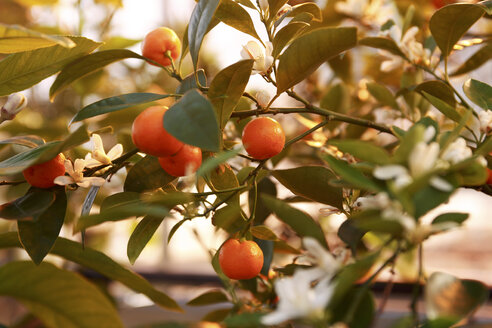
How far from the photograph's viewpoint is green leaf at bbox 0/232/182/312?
44 cm

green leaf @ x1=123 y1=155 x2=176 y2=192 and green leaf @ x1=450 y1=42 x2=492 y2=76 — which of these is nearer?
green leaf @ x1=123 y1=155 x2=176 y2=192

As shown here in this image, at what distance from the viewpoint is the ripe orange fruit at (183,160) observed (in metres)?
0.33

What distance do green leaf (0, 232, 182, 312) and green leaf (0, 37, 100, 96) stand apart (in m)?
0.16

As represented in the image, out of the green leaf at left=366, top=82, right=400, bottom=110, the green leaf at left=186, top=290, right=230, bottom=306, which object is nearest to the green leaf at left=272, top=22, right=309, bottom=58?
the green leaf at left=366, top=82, right=400, bottom=110

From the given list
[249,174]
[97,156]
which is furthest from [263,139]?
[97,156]

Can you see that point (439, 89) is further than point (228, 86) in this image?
Yes

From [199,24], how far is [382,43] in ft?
0.81

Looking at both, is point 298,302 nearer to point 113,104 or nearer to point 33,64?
point 113,104

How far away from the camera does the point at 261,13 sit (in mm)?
428

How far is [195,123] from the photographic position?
0.29 metres

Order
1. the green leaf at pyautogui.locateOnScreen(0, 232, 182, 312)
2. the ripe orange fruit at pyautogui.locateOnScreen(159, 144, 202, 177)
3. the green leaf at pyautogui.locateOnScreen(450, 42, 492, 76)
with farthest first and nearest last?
the green leaf at pyautogui.locateOnScreen(450, 42, 492, 76), the green leaf at pyautogui.locateOnScreen(0, 232, 182, 312), the ripe orange fruit at pyautogui.locateOnScreen(159, 144, 202, 177)

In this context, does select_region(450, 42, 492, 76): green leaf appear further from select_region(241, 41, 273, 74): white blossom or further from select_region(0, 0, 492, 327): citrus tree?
select_region(241, 41, 273, 74): white blossom

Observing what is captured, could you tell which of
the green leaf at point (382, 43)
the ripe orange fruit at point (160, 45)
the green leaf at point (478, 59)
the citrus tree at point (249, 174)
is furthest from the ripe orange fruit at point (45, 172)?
the green leaf at point (478, 59)

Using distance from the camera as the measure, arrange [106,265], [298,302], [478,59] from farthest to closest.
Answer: [478,59]
[106,265]
[298,302]
